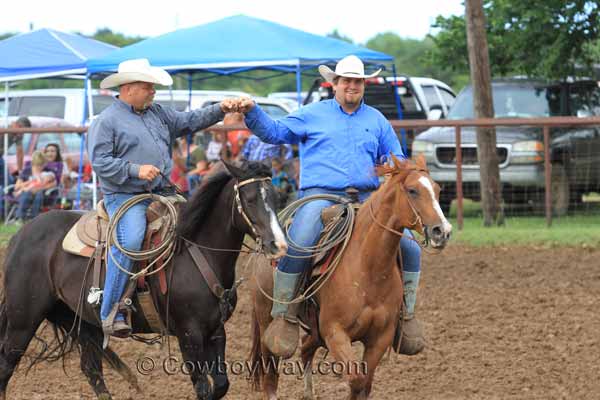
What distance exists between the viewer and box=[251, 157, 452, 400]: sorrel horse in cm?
587

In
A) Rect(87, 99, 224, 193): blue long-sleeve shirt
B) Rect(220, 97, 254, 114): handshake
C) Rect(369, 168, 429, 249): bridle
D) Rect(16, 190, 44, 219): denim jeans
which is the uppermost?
Rect(220, 97, 254, 114): handshake

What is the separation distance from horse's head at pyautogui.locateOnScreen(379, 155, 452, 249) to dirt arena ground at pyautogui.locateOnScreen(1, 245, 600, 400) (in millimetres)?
1748

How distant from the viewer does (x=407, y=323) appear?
255 inches

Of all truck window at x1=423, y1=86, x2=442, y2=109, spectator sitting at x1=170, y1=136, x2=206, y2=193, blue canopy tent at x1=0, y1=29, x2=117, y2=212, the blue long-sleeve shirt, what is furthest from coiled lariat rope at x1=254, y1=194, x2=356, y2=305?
truck window at x1=423, y1=86, x2=442, y2=109

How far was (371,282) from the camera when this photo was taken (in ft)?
19.8

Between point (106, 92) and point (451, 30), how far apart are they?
5.94 metres

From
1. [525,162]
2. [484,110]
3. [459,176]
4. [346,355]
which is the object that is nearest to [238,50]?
[484,110]

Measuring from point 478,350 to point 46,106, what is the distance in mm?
11858

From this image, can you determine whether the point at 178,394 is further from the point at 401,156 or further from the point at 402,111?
the point at 402,111

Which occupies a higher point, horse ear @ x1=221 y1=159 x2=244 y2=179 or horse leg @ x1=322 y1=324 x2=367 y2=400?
horse ear @ x1=221 y1=159 x2=244 y2=179

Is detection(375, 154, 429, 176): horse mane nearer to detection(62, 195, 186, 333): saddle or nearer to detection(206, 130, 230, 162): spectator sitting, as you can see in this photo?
detection(62, 195, 186, 333): saddle

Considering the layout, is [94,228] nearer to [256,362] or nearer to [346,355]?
[256,362]

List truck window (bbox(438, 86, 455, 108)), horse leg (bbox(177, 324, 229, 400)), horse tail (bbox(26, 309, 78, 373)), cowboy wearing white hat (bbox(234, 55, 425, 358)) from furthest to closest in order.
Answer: truck window (bbox(438, 86, 455, 108)) → horse tail (bbox(26, 309, 78, 373)) → cowboy wearing white hat (bbox(234, 55, 425, 358)) → horse leg (bbox(177, 324, 229, 400))

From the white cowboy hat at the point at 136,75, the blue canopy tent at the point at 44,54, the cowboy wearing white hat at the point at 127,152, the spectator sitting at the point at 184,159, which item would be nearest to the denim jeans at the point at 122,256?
the cowboy wearing white hat at the point at 127,152
